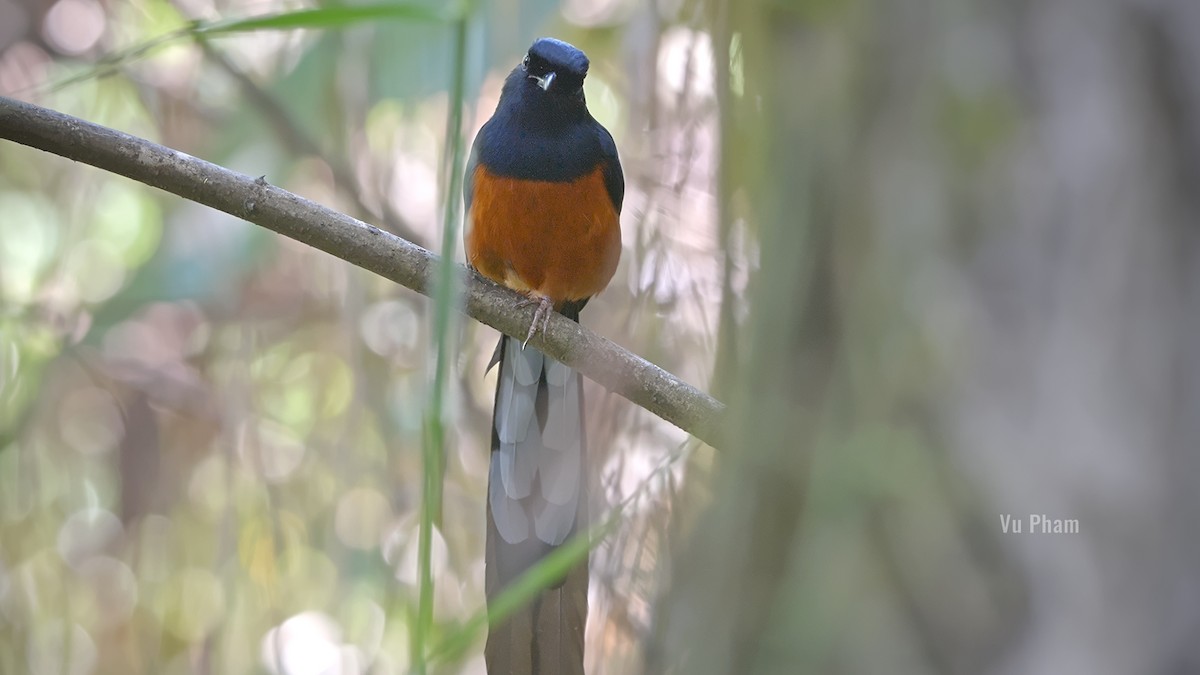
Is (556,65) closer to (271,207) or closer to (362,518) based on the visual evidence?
(271,207)

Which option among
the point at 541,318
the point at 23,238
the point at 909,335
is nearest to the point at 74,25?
the point at 23,238

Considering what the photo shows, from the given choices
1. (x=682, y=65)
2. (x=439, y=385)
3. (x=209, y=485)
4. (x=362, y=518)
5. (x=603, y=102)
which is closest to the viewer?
(x=439, y=385)

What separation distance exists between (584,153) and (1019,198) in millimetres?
2880

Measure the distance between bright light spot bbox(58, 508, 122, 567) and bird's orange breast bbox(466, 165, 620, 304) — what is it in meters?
1.93

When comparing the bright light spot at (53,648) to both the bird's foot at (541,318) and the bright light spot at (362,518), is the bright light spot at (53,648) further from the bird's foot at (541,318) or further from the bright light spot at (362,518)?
the bird's foot at (541,318)

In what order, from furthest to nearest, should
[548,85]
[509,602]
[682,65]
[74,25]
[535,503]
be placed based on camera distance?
[74,25]
[548,85]
[535,503]
[682,65]
[509,602]

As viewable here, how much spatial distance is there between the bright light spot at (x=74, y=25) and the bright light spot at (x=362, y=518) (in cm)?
254

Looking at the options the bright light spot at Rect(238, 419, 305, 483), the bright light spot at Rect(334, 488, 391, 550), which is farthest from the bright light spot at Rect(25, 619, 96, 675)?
the bright light spot at Rect(334, 488, 391, 550)

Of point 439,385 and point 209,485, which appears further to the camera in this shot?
point 209,485

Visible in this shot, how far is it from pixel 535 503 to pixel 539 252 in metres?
0.88

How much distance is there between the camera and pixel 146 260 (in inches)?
165

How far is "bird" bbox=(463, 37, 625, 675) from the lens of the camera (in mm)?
3188

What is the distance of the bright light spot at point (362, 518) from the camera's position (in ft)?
13.0

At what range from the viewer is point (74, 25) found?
486 centimetres
